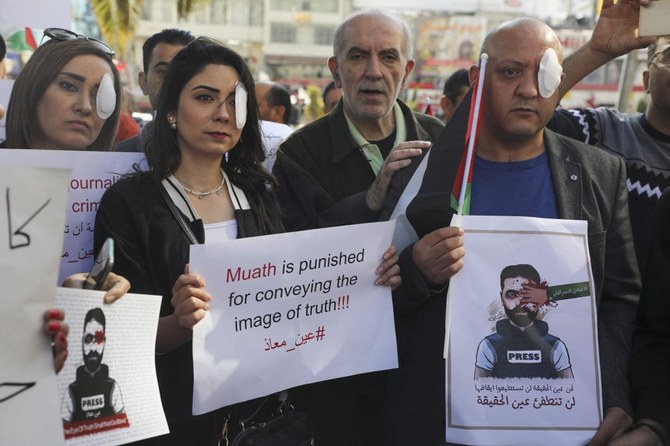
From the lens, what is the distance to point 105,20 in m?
22.7

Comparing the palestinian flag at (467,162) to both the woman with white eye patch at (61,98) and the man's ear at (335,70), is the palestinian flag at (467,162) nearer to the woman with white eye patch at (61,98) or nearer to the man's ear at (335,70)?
the man's ear at (335,70)

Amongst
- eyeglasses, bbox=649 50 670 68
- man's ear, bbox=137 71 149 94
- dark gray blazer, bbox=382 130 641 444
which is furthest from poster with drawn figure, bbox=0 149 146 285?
eyeglasses, bbox=649 50 670 68

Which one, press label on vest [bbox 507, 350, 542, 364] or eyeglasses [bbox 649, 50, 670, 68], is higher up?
eyeglasses [bbox 649, 50, 670, 68]

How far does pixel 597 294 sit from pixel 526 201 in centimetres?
39

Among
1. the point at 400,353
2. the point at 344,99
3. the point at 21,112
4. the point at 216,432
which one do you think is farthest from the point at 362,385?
the point at 21,112

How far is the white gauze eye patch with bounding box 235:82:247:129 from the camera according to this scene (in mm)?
2914

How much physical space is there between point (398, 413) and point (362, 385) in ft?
0.77

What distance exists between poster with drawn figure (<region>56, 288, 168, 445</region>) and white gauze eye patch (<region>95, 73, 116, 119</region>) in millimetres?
1071

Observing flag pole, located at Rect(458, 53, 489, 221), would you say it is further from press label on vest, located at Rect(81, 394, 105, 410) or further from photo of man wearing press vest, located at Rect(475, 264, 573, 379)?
press label on vest, located at Rect(81, 394, 105, 410)

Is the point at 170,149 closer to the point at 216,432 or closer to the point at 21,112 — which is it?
the point at 21,112

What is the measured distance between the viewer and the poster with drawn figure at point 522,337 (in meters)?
2.62

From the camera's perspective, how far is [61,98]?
10.0 ft

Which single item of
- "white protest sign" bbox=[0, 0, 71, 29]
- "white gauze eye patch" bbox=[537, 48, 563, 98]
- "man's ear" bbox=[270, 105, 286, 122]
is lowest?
"man's ear" bbox=[270, 105, 286, 122]

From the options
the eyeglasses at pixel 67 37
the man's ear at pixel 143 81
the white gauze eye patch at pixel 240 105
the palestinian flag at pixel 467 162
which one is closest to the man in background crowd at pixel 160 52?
the man's ear at pixel 143 81
